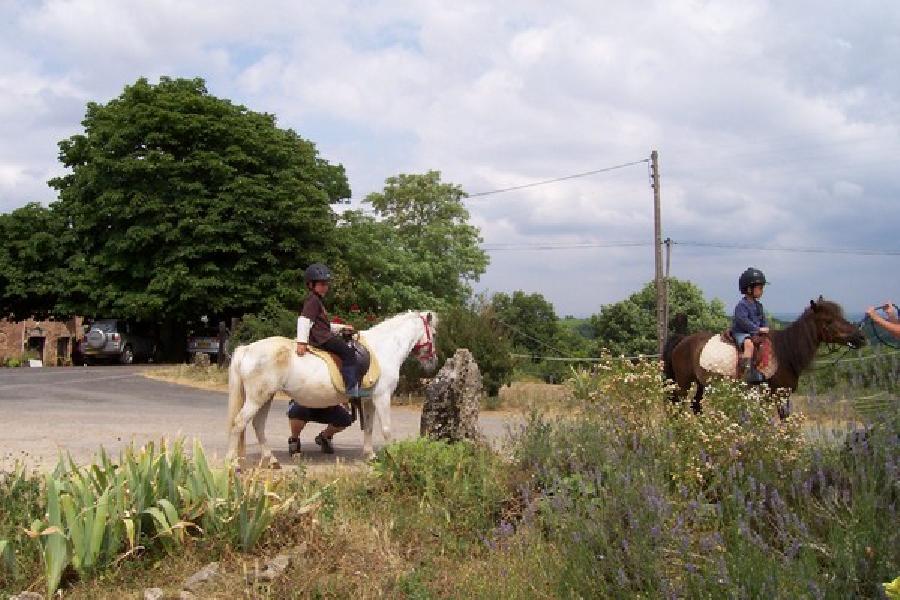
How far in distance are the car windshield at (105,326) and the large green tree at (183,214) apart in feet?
1.57

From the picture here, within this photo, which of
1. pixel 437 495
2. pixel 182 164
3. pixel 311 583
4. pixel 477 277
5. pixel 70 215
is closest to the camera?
pixel 311 583

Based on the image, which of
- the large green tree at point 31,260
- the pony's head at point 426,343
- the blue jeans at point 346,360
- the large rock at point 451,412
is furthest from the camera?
the large green tree at point 31,260

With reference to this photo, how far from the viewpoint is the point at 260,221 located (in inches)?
1368

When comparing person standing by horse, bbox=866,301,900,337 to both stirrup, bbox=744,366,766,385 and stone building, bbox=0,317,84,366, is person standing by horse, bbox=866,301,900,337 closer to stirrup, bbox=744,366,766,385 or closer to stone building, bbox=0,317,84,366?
stirrup, bbox=744,366,766,385

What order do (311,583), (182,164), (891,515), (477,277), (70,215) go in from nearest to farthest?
1. (891,515)
2. (311,583)
3. (182,164)
4. (70,215)
5. (477,277)

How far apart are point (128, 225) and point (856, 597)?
34826mm

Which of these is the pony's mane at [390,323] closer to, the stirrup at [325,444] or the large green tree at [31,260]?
the stirrup at [325,444]

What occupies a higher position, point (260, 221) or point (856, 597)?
point (260, 221)

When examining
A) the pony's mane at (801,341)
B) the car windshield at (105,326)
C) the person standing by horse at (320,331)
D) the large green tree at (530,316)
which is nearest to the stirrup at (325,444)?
the person standing by horse at (320,331)

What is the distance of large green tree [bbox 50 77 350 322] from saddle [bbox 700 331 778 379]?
25.2m

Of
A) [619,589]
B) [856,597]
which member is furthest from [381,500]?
[856,597]

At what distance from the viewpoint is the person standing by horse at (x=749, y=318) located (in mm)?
9859

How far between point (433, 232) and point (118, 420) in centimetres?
3528

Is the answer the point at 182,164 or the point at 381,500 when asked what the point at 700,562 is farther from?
the point at 182,164
